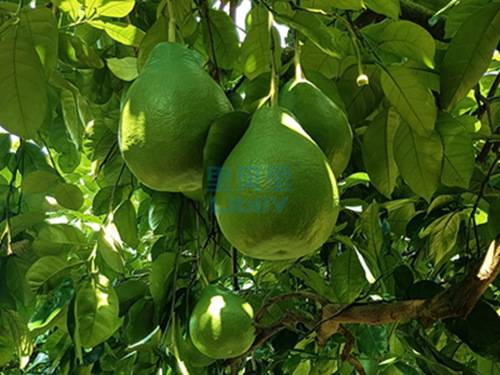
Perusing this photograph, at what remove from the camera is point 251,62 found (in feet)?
2.80

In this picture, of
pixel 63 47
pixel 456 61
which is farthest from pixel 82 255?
pixel 456 61

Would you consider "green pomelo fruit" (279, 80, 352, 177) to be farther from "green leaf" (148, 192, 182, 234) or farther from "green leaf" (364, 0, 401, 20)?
"green leaf" (148, 192, 182, 234)

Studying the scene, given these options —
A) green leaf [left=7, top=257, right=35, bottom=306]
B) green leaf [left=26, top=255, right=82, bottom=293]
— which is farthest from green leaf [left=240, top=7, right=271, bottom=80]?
green leaf [left=7, top=257, right=35, bottom=306]

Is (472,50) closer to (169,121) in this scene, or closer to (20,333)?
(169,121)

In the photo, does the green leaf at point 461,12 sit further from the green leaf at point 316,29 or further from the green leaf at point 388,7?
the green leaf at point 316,29

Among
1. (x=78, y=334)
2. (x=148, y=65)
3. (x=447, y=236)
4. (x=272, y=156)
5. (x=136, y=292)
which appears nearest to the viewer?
(x=272, y=156)

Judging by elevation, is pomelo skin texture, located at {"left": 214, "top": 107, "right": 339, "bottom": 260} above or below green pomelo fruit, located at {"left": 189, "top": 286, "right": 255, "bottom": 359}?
above

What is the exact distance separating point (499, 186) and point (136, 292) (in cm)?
100

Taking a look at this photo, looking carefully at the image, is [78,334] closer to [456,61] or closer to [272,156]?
[272,156]

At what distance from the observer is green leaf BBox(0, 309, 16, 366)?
1064 mm

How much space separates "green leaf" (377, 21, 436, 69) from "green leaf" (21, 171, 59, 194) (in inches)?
30.2

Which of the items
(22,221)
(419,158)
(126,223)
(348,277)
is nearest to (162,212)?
(126,223)

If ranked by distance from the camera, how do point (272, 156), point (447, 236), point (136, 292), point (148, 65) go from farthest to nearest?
point (136, 292)
point (447, 236)
point (148, 65)
point (272, 156)

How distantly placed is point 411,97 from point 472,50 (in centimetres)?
11
